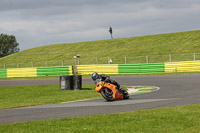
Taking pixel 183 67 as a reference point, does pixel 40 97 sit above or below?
below

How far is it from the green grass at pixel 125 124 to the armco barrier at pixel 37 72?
27.8 metres

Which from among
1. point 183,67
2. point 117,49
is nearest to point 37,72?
point 183,67

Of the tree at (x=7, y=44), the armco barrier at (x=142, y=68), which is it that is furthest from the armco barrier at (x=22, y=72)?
the tree at (x=7, y=44)

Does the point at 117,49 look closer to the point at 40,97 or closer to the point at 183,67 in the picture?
the point at 183,67

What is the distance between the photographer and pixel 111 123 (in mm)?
8445

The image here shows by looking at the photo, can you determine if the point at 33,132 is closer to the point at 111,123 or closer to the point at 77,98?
the point at 111,123

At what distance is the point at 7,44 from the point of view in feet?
431

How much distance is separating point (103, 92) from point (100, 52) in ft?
150

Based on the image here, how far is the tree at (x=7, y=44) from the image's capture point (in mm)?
130000

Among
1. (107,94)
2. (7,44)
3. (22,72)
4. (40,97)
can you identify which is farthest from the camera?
(7,44)

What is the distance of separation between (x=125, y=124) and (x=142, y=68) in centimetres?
2596

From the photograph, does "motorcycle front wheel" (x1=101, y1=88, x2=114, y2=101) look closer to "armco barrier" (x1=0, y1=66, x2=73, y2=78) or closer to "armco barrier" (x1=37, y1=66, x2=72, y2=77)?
"armco barrier" (x1=0, y1=66, x2=73, y2=78)

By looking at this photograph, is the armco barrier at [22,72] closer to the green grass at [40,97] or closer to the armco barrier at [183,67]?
the armco barrier at [183,67]

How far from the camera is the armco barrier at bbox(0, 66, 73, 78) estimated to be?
37.8 meters
